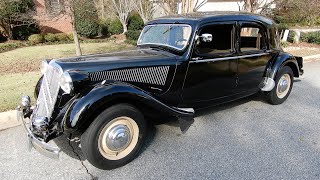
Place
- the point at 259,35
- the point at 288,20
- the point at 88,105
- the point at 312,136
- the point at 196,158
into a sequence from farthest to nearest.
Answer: the point at 288,20 < the point at 259,35 < the point at 312,136 < the point at 196,158 < the point at 88,105

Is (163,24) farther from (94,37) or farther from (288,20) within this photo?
(288,20)

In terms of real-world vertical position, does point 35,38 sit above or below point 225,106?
above

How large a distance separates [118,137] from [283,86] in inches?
142

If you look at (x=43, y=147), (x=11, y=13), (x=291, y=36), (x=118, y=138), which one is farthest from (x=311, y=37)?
(x=11, y=13)

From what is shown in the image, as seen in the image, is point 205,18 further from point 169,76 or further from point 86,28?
point 86,28

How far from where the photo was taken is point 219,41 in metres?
4.20

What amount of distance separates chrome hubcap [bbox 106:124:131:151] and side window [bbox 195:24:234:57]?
162 cm

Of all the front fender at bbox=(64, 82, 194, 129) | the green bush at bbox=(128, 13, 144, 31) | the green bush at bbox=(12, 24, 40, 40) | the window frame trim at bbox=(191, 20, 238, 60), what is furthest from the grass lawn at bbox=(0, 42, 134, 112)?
the green bush at bbox=(128, 13, 144, 31)

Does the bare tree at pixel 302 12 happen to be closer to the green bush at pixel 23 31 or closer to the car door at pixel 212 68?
the car door at pixel 212 68

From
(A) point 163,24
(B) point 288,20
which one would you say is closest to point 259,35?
(A) point 163,24

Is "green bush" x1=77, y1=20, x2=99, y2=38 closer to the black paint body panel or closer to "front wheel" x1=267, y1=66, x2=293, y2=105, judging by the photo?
the black paint body panel

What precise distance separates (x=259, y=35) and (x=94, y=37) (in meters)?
14.2

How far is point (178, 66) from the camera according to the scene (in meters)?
3.64

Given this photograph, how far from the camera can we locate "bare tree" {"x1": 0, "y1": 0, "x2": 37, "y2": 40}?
13.4 metres
